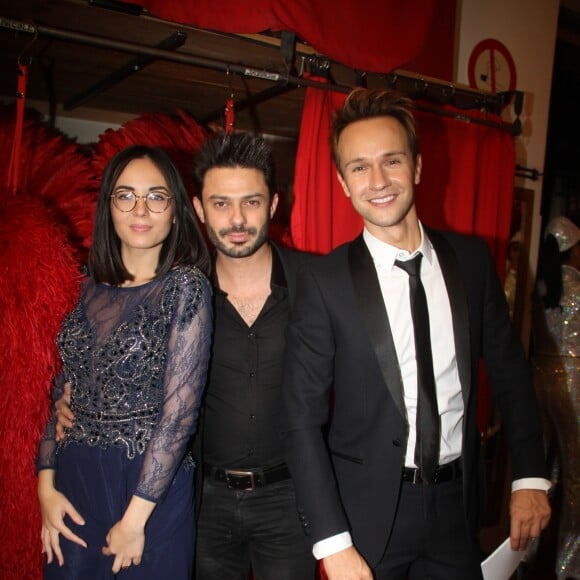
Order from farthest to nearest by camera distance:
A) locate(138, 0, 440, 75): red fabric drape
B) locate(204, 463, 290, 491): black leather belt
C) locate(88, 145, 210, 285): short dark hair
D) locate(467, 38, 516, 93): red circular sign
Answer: locate(467, 38, 516, 93): red circular sign → locate(138, 0, 440, 75): red fabric drape → locate(204, 463, 290, 491): black leather belt → locate(88, 145, 210, 285): short dark hair

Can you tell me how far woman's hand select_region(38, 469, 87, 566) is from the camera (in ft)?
4.48

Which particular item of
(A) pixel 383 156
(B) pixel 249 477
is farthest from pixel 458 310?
(B) pixel 249 477

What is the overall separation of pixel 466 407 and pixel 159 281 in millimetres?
869

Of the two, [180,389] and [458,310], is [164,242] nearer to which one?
[180,389]

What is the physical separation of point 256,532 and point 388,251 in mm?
935

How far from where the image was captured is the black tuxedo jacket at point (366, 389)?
1297 millimetres

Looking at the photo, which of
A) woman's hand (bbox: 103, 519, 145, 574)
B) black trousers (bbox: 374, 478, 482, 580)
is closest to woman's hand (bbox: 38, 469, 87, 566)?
woman's hand (bbox: 103, 519, 145, 574)

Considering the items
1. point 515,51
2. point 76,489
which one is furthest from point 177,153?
point 515,51

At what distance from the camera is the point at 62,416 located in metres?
1.47

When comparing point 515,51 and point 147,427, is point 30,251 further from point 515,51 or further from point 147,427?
point 515,51

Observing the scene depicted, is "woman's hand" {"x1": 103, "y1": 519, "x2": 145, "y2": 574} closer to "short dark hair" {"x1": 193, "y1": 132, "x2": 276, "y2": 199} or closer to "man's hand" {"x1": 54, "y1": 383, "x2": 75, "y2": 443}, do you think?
"man's hand" {"x1": 54, "y1": 383, "x2": 75, "y2": 443}

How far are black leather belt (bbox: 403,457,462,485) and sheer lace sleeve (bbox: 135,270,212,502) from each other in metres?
0.55

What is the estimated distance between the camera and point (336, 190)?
84.7 inches

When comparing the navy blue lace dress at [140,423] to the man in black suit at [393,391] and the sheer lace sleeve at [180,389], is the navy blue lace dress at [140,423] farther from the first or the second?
the man in black suit at [393,391]
